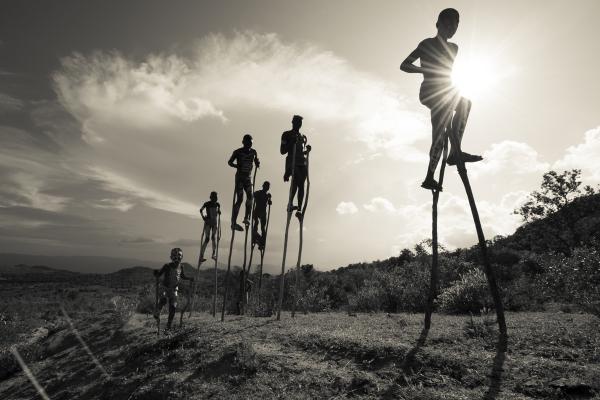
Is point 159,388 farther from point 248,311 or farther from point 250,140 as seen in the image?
point 248,311

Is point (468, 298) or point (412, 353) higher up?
point (468, 298)

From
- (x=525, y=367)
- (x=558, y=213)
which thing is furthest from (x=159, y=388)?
(x=558, y=213)

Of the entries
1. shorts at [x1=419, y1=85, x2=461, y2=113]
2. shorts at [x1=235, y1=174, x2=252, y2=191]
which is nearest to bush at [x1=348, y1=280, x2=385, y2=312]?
shorts at [x1=235, y1=174, x2=252, y2=191]

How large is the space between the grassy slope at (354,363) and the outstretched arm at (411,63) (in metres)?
3.57

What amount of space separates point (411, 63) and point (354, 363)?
3.98m

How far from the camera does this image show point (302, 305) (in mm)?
13234

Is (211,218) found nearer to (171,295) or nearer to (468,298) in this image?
(171,295)

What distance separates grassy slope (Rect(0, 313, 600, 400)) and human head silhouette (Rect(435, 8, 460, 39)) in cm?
405

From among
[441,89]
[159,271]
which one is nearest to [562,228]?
[441,89]

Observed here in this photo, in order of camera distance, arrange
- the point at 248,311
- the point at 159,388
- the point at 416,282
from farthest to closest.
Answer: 1. the point at 248,311
2. the point at 416,282
3. the point at 159,388

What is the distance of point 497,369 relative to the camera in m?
3.26

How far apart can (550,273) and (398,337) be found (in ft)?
10.5

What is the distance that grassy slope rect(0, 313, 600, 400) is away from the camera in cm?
312

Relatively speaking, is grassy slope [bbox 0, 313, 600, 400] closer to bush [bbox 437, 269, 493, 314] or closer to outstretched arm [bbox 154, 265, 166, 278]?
outstretched arm [bbox 154, 265, 166, 278]
